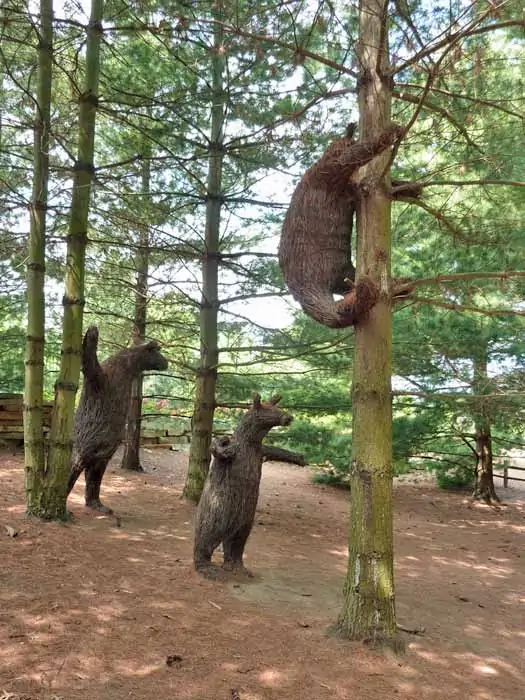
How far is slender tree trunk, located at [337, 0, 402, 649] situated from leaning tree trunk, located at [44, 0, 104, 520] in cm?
343

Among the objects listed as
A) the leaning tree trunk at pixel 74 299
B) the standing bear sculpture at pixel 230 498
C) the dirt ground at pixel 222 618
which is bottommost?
the dirt ground at pixel 222 618

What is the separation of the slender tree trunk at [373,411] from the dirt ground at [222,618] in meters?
0.30

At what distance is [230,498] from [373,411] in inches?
65.6

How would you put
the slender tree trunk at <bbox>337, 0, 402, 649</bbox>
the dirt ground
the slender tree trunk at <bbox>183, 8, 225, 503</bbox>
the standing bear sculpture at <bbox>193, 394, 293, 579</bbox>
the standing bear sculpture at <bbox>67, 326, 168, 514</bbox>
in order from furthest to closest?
the slender tree trunk at <bbox>183, 8, 225, 503</bbox> < the standing bear sculpture at <bbox>67, 326, 168, 514</bbox> < the standing bear sculpture at <bbox>193, 394, 293, 579</bbox> < the slender tree trunk at <bbox>337, 0, 402, 649</bbox> < the dirt ground

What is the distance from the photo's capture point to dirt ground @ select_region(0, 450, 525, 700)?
2996mm

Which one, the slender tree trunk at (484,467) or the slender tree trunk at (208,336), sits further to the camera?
the slender tree trunk at (484,467)

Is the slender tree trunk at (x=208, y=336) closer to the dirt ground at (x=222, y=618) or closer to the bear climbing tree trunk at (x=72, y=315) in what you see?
the dirt ground at (x=222, y=618)

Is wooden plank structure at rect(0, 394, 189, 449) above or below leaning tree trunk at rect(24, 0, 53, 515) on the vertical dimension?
below

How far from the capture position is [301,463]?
5.33 metres

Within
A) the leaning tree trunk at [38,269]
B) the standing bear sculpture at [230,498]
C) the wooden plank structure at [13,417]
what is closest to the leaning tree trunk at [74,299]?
the leaning tree trunk at [38,269]

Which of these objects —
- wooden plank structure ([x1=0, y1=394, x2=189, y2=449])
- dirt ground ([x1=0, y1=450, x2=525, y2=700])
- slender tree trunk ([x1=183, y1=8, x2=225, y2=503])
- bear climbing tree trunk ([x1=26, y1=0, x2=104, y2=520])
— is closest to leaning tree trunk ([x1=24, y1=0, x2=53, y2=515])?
bear climbing tree trunk ([x1=26, y1=0, x2=104, y2=520])

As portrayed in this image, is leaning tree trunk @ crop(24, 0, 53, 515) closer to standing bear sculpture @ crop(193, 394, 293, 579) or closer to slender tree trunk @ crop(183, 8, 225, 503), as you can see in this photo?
standing bear sculpture @ crop(193, 394, 293, 579)

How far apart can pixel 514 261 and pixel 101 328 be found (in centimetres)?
739

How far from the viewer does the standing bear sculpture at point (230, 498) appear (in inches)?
189
